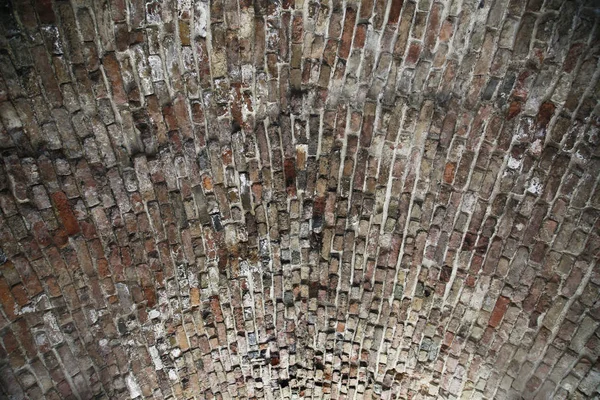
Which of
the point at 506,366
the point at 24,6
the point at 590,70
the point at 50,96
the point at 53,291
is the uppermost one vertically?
the point at 24,6

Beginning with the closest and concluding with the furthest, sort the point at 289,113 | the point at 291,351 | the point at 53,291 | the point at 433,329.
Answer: the point at 53,291 → the point at 289,113 → the point at 433,329 → the point at 291,351

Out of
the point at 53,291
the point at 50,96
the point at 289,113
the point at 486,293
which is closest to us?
the point at 50,96

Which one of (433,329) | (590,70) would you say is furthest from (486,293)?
(590,70)

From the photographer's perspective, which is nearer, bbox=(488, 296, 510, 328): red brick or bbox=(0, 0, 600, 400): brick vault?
bbox=(0, 0, 600, 400): brick vault

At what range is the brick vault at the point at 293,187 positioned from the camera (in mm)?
2457

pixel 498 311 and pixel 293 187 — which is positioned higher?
pixel 293 187

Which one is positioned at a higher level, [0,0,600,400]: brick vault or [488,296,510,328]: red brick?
[0,0,600,400]: brick vault

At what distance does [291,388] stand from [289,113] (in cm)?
228

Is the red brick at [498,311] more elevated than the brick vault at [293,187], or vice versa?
the brick vault at [293,187]

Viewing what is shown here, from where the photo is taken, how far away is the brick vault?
8.06 ft

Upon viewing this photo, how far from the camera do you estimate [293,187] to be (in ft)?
9.91

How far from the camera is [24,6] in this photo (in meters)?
2.20

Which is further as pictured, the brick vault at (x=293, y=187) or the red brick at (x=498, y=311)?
the red brick at (x=498, y=311)

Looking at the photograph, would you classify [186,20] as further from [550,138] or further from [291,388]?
[291,388]
